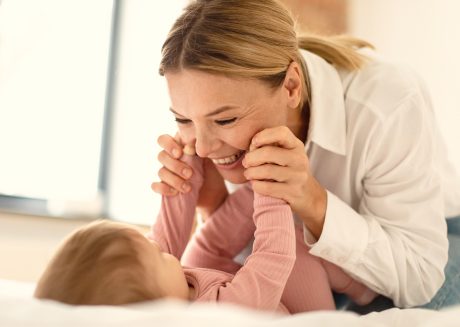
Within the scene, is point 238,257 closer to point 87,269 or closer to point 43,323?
point 87,269

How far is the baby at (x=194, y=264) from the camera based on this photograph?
89 cm

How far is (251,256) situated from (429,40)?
1.73m

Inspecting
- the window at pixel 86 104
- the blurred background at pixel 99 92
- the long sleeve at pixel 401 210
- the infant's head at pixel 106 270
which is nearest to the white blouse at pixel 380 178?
the long sleeve at pixel 401 210

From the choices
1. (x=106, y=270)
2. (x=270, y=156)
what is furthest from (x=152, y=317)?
(x=270, y=156)

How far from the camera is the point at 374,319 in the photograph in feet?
3.18

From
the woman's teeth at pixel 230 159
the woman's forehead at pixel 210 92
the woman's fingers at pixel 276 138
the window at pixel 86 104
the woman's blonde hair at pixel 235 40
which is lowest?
the window at pixel 86 104

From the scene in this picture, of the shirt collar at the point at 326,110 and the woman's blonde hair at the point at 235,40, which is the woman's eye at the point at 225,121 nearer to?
the woman's blonde hair at the point at 235,40

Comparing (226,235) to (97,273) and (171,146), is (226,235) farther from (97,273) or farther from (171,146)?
(97,273)

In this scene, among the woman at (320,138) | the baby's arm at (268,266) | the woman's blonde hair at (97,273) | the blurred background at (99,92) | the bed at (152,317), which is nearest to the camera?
the bed at (152,317)

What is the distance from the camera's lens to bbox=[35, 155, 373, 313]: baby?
89 centimetres

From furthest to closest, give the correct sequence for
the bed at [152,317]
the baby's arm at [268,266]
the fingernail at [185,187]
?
the fingernail at [185,187], the baby's arm at [268,266], the bed at [152,317]

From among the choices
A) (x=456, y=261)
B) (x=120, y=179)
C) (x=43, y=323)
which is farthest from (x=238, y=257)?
(x=120, y=179)

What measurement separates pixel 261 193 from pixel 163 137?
0.32 meters

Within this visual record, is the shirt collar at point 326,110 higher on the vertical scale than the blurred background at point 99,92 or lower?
higher
